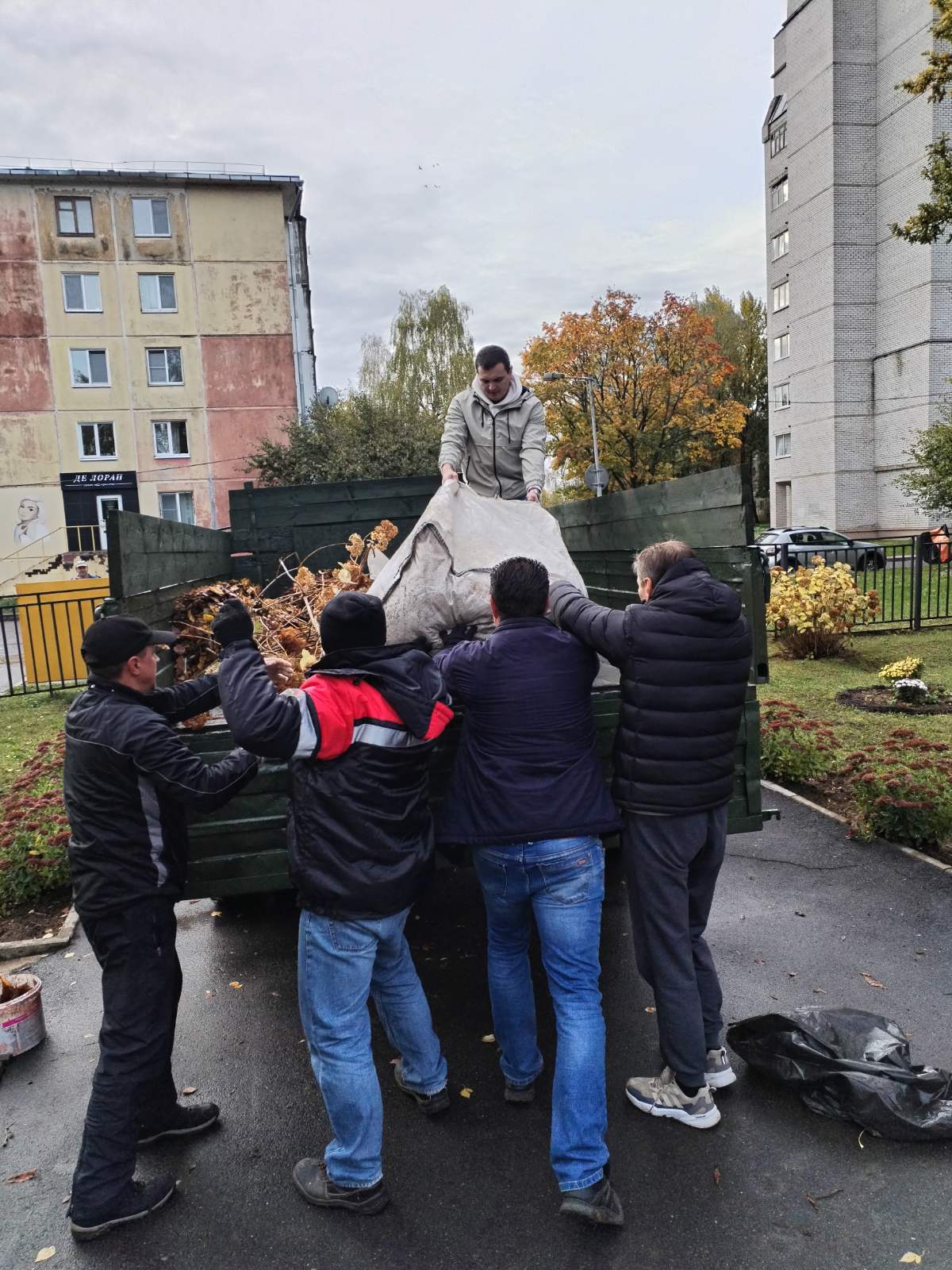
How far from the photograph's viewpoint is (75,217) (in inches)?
1184

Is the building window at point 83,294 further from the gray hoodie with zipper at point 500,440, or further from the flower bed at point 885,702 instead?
the gray hoodie with zipper at point 500,440

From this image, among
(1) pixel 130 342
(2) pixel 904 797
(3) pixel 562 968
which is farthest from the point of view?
(1) pixel 130 342

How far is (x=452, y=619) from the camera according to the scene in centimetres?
381

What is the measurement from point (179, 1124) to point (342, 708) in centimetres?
161

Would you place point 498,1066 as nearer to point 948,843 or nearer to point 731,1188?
point 731,1188

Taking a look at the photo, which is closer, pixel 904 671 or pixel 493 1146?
pixel 493 1146

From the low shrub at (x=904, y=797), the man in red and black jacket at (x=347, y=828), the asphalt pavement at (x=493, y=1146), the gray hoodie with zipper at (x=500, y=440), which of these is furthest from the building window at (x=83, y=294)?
the man in red and black jacket at (x=347, y=828)

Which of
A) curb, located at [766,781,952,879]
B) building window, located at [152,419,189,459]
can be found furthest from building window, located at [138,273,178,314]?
curb, located at [766,781,952,879]

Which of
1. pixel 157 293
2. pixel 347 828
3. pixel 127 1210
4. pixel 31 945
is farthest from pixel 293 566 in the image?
pixel 157 293

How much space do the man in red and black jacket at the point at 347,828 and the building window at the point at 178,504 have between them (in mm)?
30198

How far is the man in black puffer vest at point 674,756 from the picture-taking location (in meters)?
2.90

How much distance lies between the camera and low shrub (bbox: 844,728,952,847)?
527cm

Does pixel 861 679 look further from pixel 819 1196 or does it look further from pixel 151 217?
pixel 151 217

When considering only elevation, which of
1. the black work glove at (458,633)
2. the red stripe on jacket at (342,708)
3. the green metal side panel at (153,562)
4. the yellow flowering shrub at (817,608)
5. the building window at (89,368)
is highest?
the building window at (89,368)
